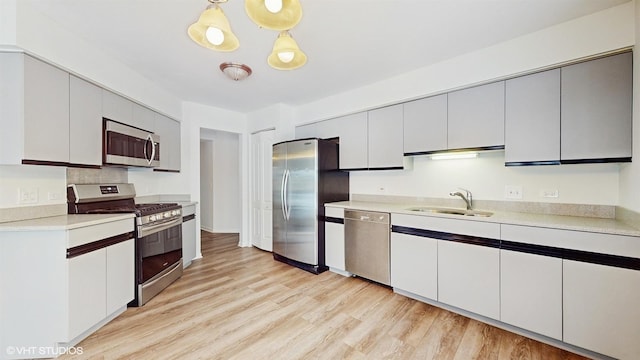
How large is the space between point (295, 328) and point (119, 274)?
5.43ft

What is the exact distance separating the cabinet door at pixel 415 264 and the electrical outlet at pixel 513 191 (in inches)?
34.7

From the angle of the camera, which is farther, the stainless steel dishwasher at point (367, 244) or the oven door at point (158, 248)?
the stainless steel dishwasher at point (367, 244)

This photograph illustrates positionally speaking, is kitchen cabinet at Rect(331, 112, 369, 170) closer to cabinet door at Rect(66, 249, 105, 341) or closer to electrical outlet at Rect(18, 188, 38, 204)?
cabinet door at Rect(66, 249, 105, 341)

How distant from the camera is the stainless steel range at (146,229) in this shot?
2449 mm

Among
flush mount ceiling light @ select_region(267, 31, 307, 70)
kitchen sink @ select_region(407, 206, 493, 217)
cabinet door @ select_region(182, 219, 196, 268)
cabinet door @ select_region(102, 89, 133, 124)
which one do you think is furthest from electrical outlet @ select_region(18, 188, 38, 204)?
kitchen sink @ select_region(407, 206, 493, 217)

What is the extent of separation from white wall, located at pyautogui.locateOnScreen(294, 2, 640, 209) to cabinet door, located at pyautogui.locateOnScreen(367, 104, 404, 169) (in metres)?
0.13

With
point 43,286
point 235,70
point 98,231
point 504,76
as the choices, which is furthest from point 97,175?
point 504,76

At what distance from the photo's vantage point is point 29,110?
1.83 meters

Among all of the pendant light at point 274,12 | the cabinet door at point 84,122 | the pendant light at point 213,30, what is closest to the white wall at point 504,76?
the pendant light at point 274,12

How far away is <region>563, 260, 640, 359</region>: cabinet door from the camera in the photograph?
160 centimetres

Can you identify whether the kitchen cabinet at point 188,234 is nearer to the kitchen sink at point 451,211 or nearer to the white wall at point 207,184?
the white wall at point 207,184

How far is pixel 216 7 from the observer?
139 centimetres

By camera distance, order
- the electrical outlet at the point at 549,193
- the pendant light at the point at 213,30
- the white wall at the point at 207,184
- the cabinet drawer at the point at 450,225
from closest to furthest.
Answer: the pendant light at the point at 213,30, the cabinet drawer at the point at 450,225, the electrical outlet at the point at 549,193, the white wall at the point at 207,184

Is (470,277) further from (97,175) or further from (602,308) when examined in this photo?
(97,175)
